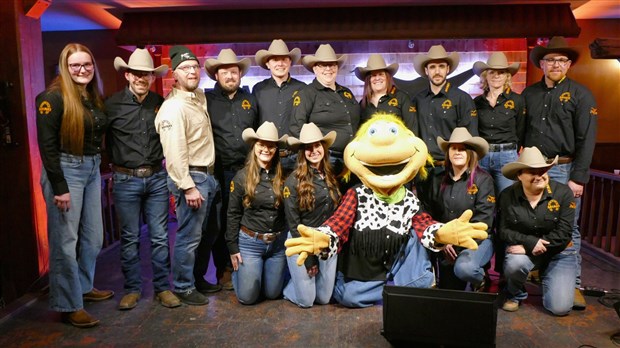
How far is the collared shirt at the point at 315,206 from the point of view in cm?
346

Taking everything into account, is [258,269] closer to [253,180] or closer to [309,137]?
[253,180]

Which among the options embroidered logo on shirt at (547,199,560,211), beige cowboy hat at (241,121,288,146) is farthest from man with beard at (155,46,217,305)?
embroidered logo on shirt at (547,199,560,211)

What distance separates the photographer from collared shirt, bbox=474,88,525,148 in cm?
388

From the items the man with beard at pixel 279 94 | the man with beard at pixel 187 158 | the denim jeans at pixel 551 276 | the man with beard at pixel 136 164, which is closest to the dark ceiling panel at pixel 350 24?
the man with beard at pixel 279 94

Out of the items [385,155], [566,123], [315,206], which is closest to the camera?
[385,155]

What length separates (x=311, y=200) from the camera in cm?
344

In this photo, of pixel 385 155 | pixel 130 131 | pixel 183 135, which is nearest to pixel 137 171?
pixel 130 131

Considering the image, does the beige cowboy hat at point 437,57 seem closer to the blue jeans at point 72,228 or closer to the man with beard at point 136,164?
the man with beard at point 136,164

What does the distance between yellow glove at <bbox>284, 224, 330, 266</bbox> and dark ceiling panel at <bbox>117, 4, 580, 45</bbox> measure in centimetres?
363

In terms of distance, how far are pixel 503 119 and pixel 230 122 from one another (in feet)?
6.91

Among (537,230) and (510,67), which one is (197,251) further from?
(510,67)

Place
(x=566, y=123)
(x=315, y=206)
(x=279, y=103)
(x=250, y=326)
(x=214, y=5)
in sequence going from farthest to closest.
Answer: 1. (x=214, y=5)
2. (x=279, y=103)
3. (x=566, y=123)
4. (x=315, y=206)
5. (x=250, y=326)

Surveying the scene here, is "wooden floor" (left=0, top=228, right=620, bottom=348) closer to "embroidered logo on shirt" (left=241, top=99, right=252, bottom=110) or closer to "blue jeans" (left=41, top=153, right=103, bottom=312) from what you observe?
"blue jeans" (left=41, top=153, right=103, bottom=312)

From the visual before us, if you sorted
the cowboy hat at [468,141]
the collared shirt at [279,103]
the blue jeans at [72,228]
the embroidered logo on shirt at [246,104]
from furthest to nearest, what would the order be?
the collared shirt at [279,103], the embroidered logo on shirt at [246,104], the cowboy hat at [468,141], the blue jeans at [72,228]
